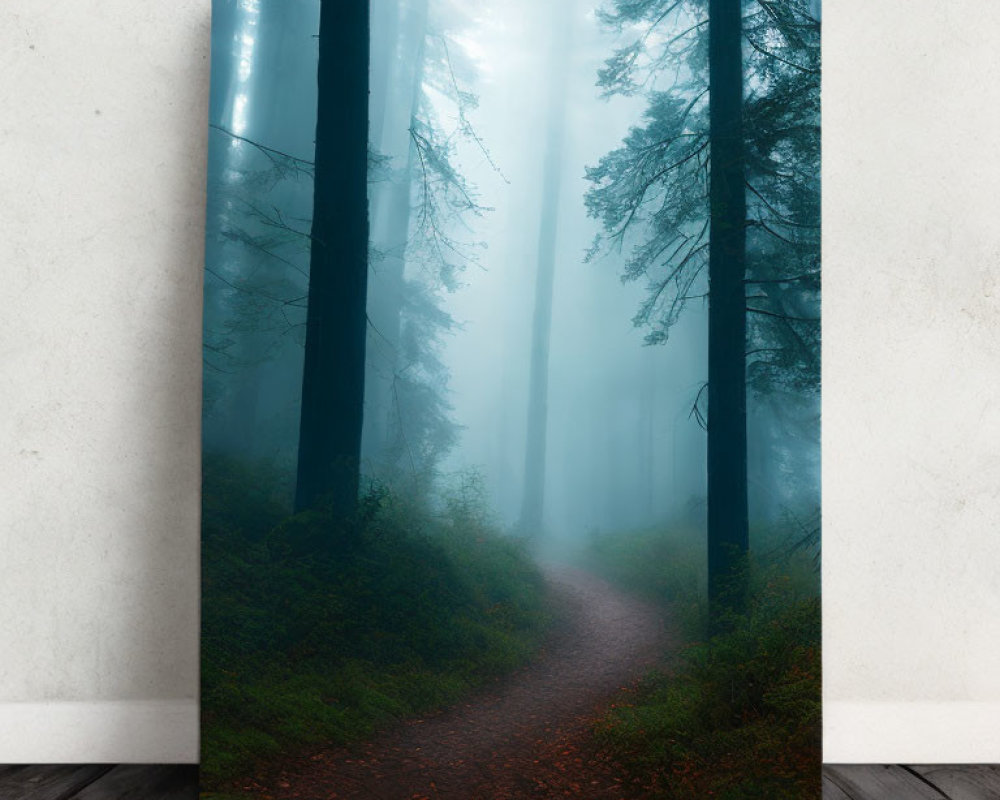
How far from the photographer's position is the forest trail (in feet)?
5.40

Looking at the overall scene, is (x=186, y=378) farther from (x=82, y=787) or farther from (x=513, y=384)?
(x=82, y=787)

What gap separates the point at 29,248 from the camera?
1.87 metres

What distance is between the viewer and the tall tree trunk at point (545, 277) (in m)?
1.71

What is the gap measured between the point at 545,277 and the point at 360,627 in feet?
3.62

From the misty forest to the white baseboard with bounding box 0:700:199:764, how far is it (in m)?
0.25
